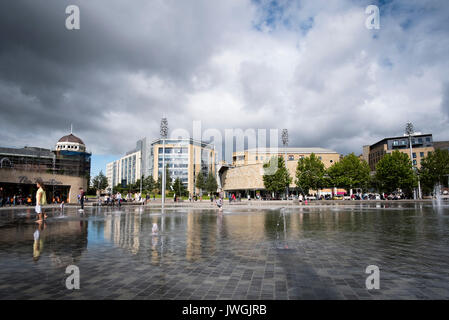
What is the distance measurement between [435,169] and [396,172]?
356 inches

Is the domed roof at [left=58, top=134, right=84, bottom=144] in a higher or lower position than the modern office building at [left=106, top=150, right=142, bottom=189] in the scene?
higher

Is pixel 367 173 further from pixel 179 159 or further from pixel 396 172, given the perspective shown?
pixel 179 159

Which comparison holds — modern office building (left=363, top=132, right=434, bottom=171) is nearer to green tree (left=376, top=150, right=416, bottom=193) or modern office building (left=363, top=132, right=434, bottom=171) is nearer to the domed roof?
green tree (left=376, top=150, right=416, bottom=193)

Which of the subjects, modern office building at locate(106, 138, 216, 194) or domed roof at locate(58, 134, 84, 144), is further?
modern office building at locate(106, 138, 216, 194)

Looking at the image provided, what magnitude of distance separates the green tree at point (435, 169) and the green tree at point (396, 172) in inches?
143

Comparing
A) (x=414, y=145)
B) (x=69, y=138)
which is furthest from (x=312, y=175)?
(x=69, y=138)

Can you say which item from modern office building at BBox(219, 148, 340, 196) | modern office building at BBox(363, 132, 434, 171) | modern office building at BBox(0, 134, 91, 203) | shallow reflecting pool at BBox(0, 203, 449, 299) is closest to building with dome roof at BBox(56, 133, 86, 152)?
modern office building at BBox(0, 134, 91, 203)

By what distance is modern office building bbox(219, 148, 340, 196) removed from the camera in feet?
277

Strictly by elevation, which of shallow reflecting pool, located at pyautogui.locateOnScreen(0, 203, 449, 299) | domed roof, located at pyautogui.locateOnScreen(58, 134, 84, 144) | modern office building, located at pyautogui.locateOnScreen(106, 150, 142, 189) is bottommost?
shallow reflecting pool, located at pyautogui.locateOnScreen(0, 203, 449, 299)

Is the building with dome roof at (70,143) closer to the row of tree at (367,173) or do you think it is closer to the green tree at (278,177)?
the green tree at (278,177)
